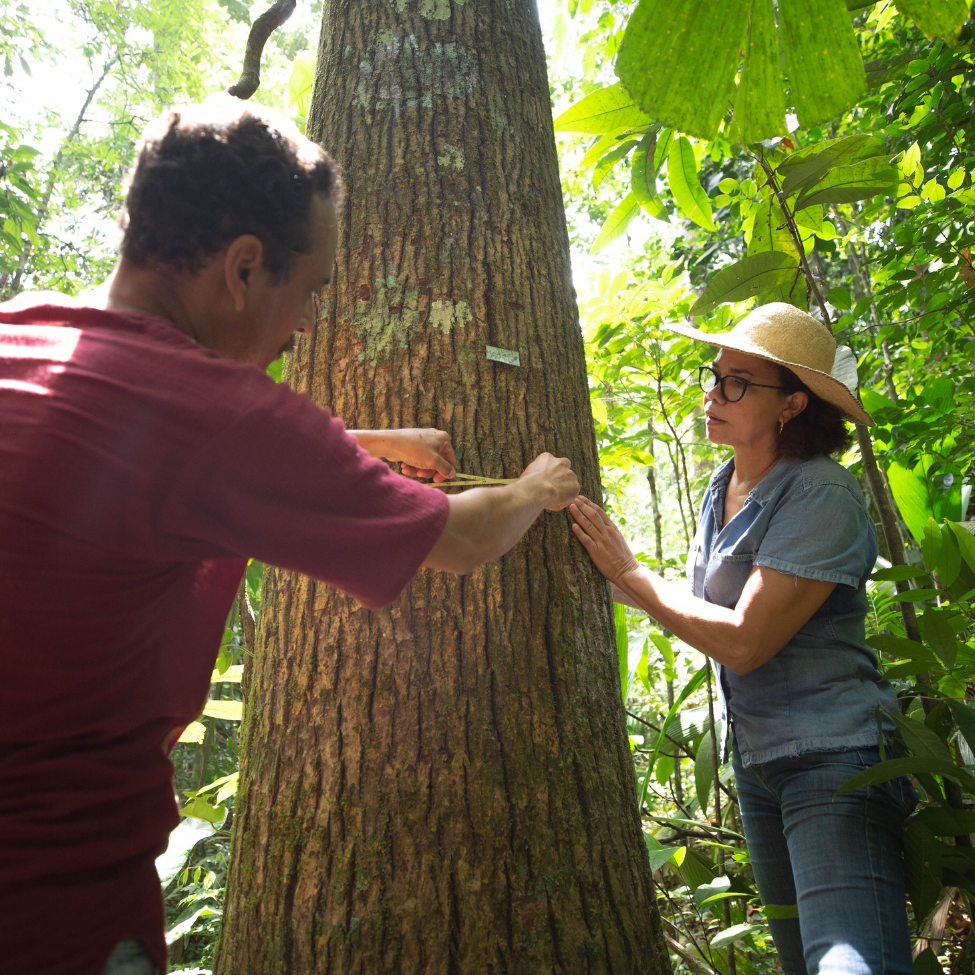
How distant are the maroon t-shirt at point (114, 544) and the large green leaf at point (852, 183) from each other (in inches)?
89.3

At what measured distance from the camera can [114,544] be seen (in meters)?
0.80

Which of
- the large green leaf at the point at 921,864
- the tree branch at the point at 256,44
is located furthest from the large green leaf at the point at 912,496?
the tree branch at the point at 256,44

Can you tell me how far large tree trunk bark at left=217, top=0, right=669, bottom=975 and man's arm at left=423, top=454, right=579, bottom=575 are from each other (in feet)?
0.75

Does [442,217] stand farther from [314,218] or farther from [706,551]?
[706,551]

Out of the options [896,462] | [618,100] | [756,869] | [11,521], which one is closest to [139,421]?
[11,521]

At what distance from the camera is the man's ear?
96 cm

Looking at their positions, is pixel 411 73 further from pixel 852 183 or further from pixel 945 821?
pixel 945 821

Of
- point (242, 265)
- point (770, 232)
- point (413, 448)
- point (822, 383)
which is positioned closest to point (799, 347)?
point (822, 383)

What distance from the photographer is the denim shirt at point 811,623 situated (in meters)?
1.67

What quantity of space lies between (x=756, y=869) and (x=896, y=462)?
1.88m

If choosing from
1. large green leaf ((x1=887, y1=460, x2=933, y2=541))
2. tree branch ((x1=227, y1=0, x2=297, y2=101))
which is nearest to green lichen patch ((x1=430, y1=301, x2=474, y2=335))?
tree branch ((x1=227, y1=0, x2=297, y2=101))

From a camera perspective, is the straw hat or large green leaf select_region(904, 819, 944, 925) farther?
the straw hat

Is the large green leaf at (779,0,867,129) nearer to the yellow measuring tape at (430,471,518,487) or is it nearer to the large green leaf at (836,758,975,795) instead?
the yellow measuring tape at (430,471,518,487)

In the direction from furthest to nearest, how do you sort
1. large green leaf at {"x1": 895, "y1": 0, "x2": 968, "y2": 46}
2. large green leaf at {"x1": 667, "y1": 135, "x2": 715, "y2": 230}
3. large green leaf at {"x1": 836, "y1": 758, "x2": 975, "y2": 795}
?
large green leaf at {"x1": 667, "y1": 135, "x2": 715, "y2": 230} < large green leaf at {"x1": 836, "y1": 758, "x2": 975, "y2": 795} < large green leaf at {"x1": 895, "y1": 0, "x2": 968, "y2": 46}
